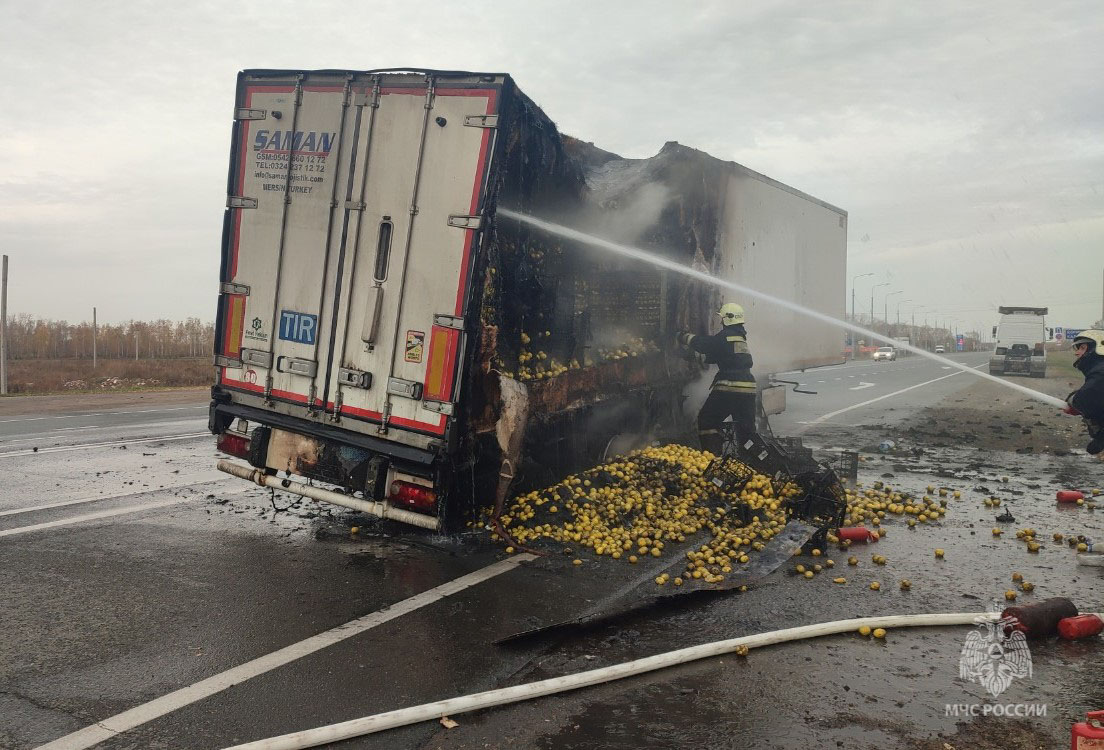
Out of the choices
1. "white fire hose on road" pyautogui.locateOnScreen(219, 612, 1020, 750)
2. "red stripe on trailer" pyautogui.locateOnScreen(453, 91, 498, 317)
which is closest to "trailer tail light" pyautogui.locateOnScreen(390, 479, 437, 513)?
"red stripe on trailer" pyautogui.locateOnScreen(453, 91, 498, 317)

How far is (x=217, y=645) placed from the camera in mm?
4230

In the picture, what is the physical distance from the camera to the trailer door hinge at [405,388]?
5.59m

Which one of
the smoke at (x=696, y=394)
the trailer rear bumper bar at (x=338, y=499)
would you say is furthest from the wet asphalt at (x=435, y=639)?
the smoke at (x=696, y=394)

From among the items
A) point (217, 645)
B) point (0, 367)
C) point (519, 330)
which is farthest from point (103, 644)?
point (0, 367)

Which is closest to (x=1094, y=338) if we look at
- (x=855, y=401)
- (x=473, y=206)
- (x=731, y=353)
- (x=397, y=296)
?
(x=731, y=353)

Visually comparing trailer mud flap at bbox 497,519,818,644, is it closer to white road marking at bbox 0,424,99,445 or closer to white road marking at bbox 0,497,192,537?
white road marking at bbox 0,497,192,537

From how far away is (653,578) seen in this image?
570 centimetres

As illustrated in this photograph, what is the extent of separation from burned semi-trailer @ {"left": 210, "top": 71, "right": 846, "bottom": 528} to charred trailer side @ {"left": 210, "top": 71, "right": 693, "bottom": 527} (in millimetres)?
15

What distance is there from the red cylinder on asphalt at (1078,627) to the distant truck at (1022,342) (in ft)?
122

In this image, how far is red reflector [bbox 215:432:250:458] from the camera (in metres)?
6.45

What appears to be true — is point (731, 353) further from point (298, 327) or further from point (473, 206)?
point (298, 327)

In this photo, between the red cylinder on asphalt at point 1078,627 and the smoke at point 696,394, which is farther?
the smoke at point 696,394

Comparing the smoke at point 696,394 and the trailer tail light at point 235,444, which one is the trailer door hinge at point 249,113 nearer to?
the trailer tail light at point 235,444

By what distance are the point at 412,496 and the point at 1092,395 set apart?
681 centimetres
